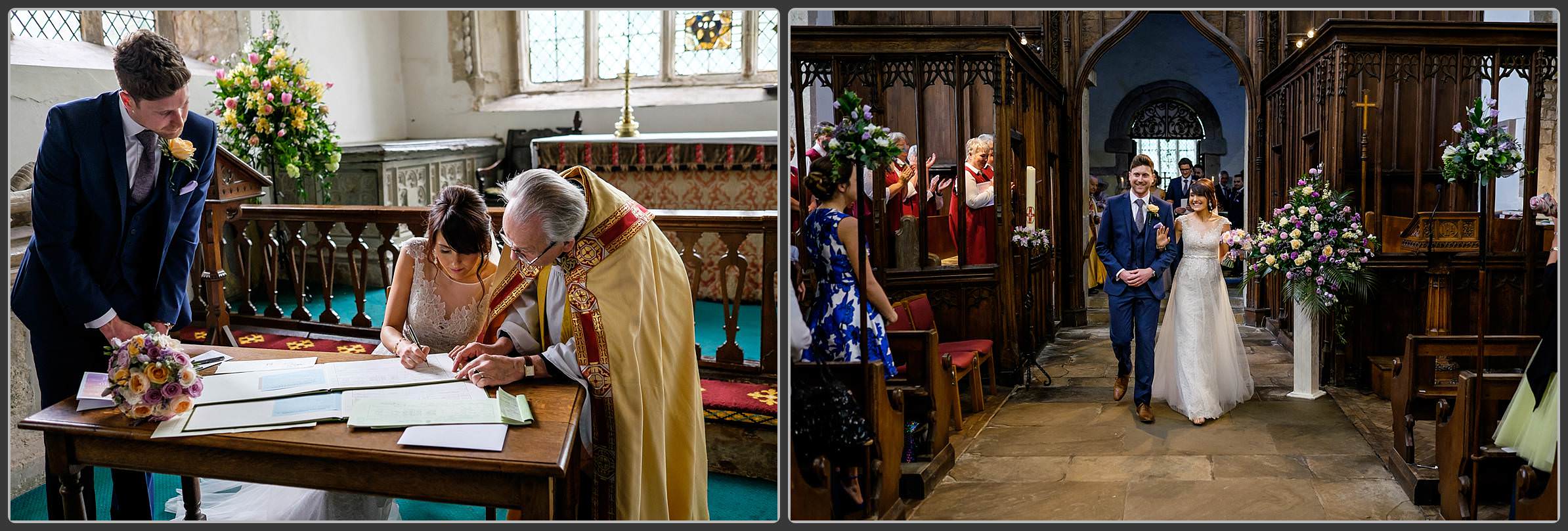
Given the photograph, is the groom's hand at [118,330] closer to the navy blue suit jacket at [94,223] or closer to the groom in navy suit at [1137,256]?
the navy blue suit jacket at [94,223]

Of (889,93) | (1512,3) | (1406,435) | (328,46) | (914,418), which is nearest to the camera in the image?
(1512,3)

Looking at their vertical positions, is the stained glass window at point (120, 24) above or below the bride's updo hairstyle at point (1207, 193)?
above

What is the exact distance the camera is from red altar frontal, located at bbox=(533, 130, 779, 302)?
6543 mm

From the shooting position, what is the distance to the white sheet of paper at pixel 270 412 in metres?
2.11

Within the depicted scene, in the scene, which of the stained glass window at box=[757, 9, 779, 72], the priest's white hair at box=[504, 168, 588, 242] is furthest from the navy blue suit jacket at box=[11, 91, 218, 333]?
the stained glass window at box=[757, 9, 779, 72]

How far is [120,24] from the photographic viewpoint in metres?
5.43

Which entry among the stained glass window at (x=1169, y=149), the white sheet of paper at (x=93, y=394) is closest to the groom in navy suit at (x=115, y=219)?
the white sheet of paper at (x=93, y=394)

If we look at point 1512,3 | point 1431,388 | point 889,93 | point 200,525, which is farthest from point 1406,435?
point 200,525

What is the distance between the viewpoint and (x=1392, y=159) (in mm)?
3158

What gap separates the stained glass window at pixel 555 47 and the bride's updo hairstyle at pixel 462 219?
641 cm

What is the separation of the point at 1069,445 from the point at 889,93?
1.30 m

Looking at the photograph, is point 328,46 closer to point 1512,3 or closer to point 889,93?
point 889,93

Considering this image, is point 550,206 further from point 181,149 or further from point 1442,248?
point 1442,248

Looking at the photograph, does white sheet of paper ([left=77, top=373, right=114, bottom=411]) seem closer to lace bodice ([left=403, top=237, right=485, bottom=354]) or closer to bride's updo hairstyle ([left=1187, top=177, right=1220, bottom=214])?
lace bodice ([left=403, top=237, right=485, bottom=354])
